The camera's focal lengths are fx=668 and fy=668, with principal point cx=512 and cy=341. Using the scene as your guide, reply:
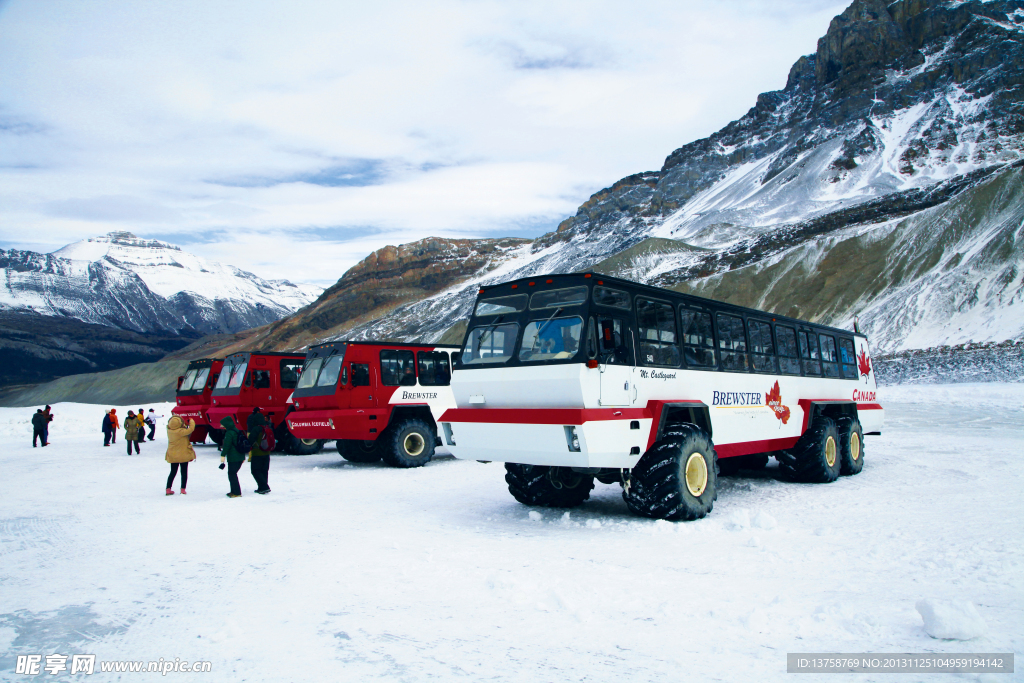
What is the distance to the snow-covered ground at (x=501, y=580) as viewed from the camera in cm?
429

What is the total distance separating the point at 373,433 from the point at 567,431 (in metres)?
7.85

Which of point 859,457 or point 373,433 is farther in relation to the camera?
point 373,433

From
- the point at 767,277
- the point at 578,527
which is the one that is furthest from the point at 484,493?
the point at 767,277

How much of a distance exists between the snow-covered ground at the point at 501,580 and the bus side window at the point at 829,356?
256 cm

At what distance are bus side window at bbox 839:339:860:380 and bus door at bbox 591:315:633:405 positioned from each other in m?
7.83

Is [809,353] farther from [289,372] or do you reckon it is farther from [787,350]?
[289,372]

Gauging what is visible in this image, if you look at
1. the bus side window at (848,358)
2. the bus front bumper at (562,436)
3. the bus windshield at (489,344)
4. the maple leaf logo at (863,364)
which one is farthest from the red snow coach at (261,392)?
the maple leaf logo at (863,364)

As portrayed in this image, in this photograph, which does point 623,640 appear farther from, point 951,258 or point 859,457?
point 951,258

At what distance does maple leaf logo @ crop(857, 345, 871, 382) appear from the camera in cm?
1445

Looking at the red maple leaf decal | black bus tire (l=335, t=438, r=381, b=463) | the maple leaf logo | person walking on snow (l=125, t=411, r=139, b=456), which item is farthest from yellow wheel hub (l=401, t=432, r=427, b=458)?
person walking on snow (l=125, t=411, r=139, b=456)

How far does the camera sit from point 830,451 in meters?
11.5

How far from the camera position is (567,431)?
290 inches

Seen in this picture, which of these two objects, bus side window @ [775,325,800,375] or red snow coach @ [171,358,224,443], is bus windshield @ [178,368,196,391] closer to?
red snow coach @ [171,358,224,443]

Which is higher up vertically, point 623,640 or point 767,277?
point 767,277
